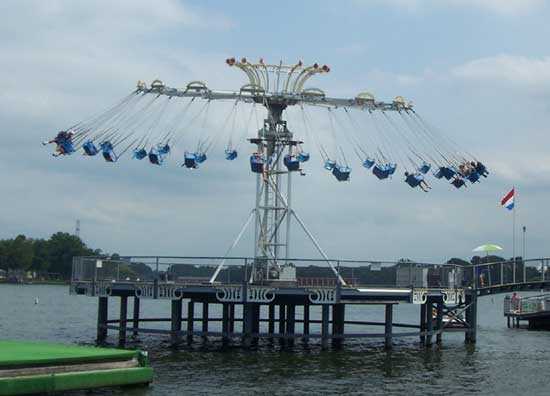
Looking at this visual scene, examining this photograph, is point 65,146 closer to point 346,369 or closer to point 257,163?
point 257,163

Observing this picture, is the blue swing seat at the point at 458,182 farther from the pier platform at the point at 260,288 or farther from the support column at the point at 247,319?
the support column at the point at 247,319

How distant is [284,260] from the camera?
41.8 meters

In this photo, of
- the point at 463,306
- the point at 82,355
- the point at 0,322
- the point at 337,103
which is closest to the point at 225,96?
the point at 337,103

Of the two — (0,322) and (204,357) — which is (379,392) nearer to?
(204,357)

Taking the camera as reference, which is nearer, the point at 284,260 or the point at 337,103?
the point at 284,260

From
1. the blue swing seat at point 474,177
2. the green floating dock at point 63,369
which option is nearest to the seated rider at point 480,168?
the blue swing seat at point 474,177

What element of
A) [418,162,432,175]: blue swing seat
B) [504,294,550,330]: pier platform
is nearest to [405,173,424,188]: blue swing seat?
[418,162,432,175]: blue swing seat

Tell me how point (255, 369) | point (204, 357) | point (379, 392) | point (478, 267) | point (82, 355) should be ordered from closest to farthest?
point (82, 355)
point (379, 392)
point (255, 369)
point (204, 357)
point (478, 267)

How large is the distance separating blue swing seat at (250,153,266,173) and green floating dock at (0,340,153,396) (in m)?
14.6

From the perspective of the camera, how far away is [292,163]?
4306 cm

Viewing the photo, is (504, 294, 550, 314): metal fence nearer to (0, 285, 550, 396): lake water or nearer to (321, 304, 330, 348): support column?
(0, 285, 550, 396): lake water

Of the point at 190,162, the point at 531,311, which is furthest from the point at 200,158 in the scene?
the point at 531,311

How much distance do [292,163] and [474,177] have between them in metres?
8.67

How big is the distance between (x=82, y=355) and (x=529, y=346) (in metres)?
29.6
